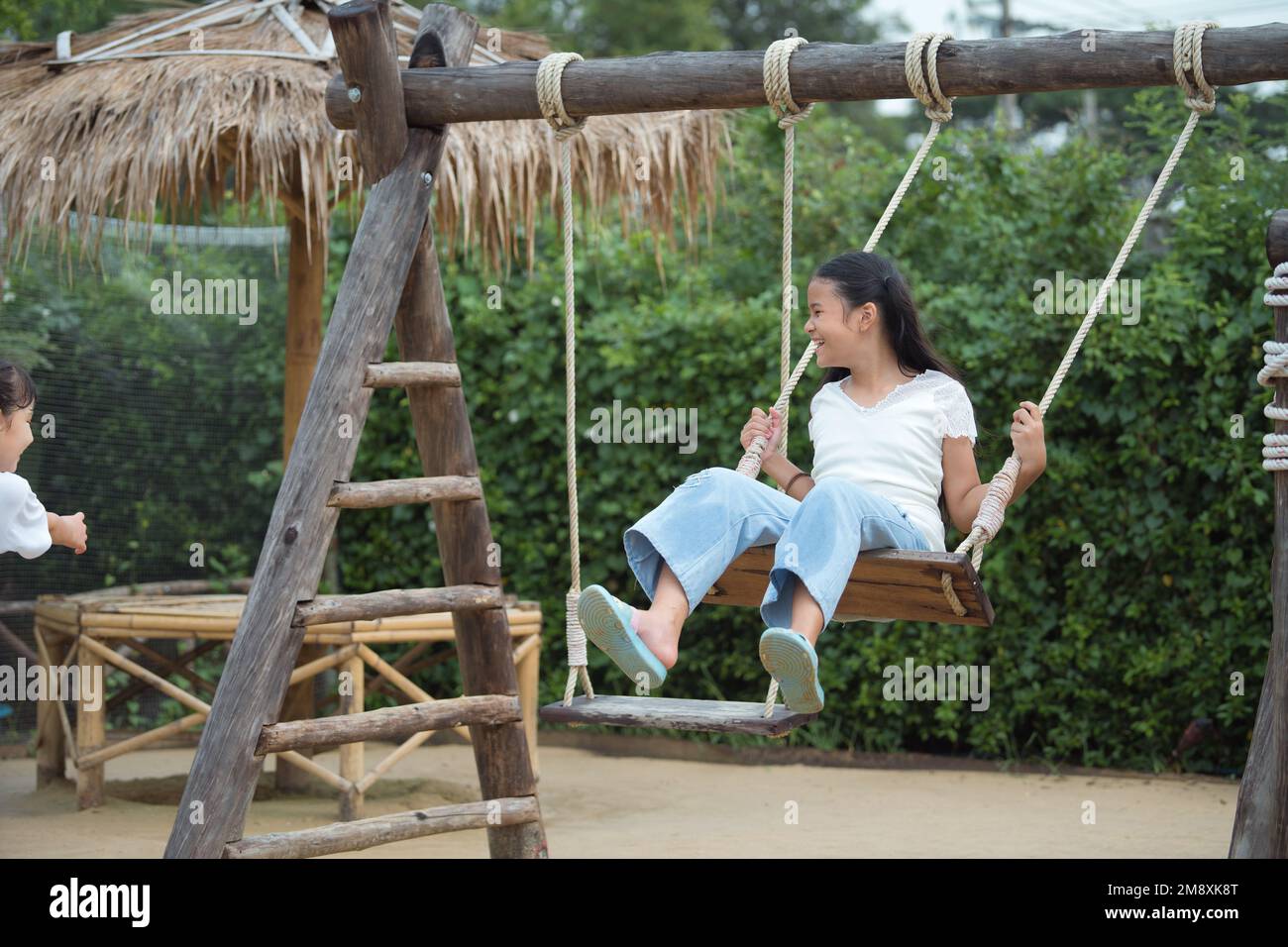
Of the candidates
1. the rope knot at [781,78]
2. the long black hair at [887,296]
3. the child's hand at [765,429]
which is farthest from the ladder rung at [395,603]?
the rope knot at [781,78]

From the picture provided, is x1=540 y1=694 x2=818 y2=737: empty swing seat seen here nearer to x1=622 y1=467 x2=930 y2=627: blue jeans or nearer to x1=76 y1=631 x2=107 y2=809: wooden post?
x1=622 y1=467 x2=930 y2=627: blue jeans

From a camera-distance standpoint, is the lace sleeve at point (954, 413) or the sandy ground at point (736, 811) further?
the sandy ground at point (736, 811)

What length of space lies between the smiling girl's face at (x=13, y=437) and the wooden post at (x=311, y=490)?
0.59 meters

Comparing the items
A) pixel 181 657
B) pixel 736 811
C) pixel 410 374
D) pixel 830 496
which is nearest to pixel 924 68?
pixel 830 496

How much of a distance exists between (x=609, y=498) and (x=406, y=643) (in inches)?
49.5

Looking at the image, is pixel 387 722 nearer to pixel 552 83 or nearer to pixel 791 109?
pixel 552 83

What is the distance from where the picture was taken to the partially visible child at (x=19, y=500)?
3342 mm

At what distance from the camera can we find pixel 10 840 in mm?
4961

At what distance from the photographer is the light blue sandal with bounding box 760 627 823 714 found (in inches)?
121

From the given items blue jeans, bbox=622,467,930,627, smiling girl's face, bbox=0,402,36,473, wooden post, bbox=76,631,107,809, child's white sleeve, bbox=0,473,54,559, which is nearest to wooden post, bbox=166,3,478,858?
child's white sleeve, bbox=0,473,54,559

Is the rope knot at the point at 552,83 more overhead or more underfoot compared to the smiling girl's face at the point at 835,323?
more overhead

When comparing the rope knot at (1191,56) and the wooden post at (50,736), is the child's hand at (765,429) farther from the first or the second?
the wooden post at (50,736)

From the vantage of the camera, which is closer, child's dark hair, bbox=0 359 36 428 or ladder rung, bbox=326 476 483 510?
child's dark hair, bbox=0 359 36 428
